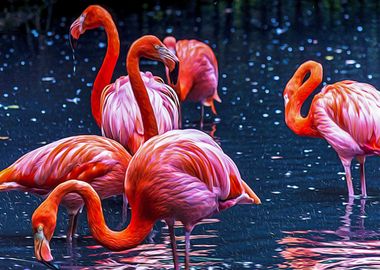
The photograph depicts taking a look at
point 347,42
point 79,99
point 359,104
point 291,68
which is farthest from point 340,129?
point 347,42

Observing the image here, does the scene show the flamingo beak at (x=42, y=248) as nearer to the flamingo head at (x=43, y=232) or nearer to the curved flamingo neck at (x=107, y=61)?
the flamingo head at (x=43, y=232)

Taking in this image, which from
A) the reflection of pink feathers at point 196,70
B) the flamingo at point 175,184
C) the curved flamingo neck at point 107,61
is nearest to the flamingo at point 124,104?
the curved flamingo neck at point 107,61

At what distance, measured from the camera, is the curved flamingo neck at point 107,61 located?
5.94 meters

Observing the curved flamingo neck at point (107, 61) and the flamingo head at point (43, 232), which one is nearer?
the flamingo head at point (43, 232)

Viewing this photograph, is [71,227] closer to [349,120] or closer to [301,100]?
[349,120]

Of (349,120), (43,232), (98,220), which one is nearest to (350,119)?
(349,120)

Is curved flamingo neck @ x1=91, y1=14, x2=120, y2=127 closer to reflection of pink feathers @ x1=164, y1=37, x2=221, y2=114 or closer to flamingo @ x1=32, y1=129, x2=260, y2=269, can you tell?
flamingo @ x1=32, y1=129, x2=260, y2=269

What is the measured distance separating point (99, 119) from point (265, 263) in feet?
6.04

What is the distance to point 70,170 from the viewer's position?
493cm

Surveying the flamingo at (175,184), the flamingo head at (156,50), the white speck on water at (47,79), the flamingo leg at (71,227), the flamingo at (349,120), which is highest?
the white speck on water at (47,79)

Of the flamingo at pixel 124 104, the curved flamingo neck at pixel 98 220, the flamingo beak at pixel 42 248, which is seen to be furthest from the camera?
the flamingo at pixel 124 104

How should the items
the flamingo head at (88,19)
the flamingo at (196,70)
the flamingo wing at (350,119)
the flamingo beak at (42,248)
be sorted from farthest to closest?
the flamingo at (196,70), the flamingo head at (88,19), the flamingo wing at (350,119), the flamingo beak at (42,248)

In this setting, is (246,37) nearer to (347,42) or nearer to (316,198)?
(347,42)

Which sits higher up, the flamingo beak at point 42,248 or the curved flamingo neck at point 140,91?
the curved flamingo neck at point 140,91
